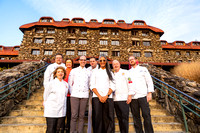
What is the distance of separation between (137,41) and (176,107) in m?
17.8

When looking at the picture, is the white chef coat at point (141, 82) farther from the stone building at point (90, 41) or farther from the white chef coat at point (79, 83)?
the stone building at point (90, 41)

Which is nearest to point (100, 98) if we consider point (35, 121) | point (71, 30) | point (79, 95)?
point (79, 95)

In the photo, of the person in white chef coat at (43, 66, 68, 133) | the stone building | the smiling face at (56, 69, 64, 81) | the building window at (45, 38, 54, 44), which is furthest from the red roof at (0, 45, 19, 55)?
the person in white chef coat at (43, 66, 68, 133)

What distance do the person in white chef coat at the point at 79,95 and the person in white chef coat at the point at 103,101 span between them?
0.90 ft

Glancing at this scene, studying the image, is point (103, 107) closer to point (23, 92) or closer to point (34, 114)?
point (34, 114)

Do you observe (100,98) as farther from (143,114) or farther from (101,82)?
(143,114)

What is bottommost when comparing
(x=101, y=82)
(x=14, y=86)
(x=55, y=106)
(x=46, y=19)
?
(x=55, y=106)

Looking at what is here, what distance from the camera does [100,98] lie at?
2145mm

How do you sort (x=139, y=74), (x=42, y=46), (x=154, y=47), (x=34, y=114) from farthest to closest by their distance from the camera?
1. (x=154, y=47)
2. (x=42, y=46)
3. (x=34, y=114)
4. (x=139, y=74)

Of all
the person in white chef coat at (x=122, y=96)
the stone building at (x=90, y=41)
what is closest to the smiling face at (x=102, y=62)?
the person in white chef coat at (x=122, y=96)

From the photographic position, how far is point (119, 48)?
18.5 m

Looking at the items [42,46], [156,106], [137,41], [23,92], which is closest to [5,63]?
[42,46]

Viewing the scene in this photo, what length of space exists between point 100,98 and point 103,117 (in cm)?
45

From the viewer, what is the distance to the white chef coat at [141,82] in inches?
99.0
